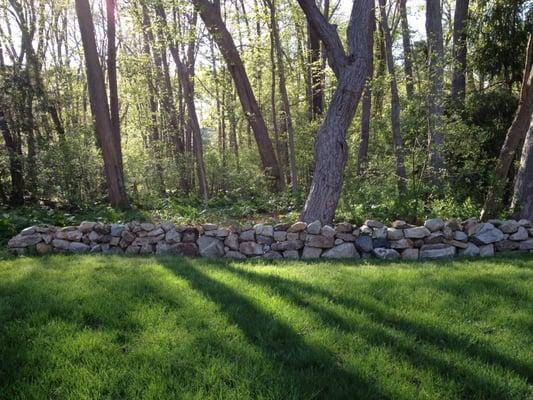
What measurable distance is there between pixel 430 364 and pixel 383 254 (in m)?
2.85

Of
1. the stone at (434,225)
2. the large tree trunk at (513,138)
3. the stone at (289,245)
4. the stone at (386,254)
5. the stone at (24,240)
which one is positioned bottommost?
the stone at (386,254)

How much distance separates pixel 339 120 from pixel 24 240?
16.5 ft

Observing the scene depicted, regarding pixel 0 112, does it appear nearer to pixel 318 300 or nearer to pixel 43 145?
pixel 43 145

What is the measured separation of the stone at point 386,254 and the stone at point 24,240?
4.95 meters

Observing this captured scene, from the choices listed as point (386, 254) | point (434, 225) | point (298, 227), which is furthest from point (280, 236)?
point (434, 225)

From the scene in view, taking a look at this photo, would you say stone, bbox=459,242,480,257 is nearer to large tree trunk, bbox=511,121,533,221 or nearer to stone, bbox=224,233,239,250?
large tree trunk, bbox=511,121,533,221

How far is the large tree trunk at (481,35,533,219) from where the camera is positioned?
5.67 meters

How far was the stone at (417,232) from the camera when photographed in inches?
209

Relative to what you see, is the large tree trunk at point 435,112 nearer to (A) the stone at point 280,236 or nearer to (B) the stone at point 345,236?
(B) the stone at point 345,236

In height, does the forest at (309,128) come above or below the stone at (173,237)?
above

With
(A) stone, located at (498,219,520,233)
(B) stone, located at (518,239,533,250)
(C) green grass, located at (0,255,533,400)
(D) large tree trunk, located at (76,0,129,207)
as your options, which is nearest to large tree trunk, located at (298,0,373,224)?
(C) green grass, located at (0,255,533,400)

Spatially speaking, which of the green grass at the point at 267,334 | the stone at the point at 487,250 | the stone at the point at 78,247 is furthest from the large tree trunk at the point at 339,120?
the stone at the point at 78,247

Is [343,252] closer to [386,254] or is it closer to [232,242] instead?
[386,254]

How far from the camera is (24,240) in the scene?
5.75 meters
